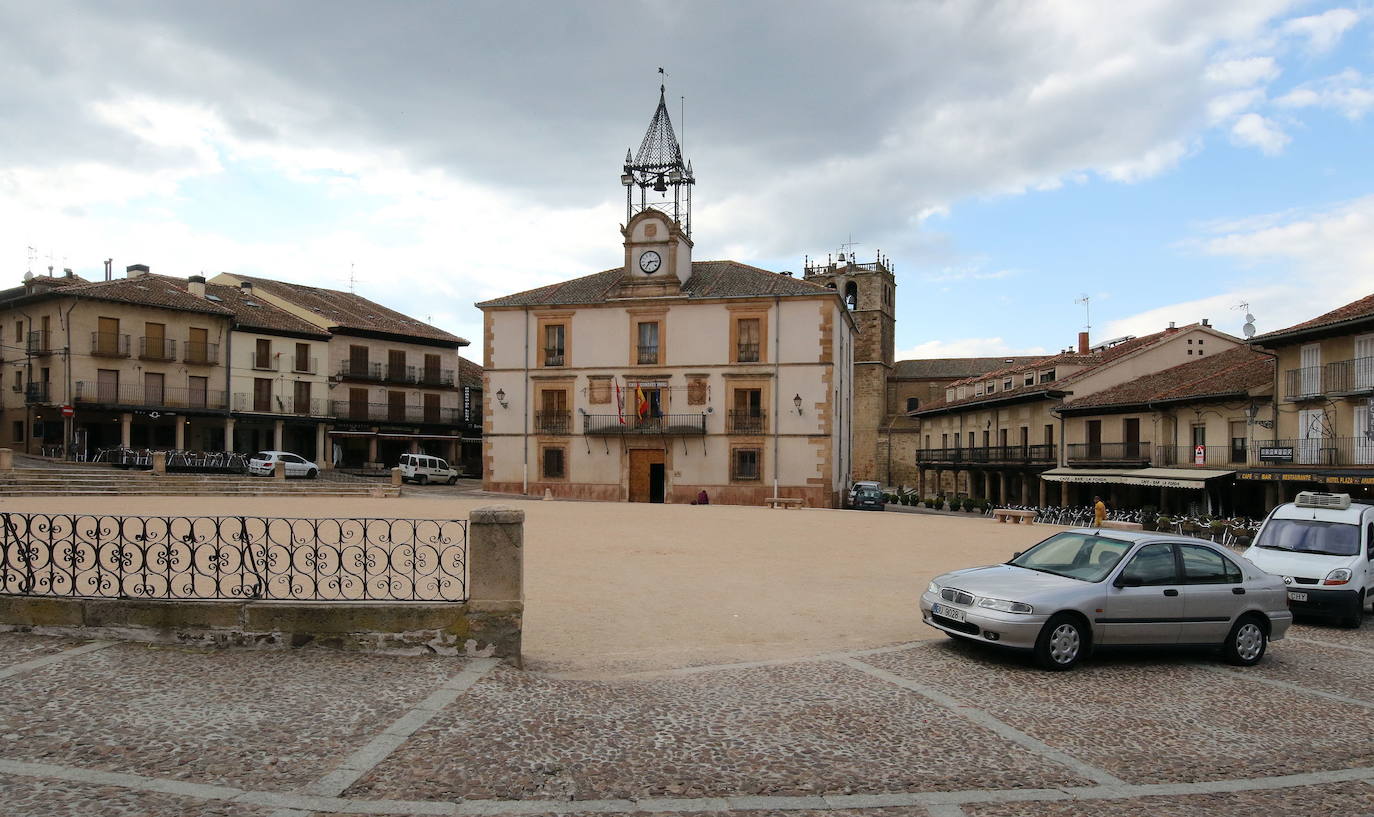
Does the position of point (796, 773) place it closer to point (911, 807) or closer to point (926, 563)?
point (911, 807)

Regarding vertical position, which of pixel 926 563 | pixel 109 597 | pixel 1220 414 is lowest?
pixel 926 563

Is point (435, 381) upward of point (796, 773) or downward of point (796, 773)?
upward

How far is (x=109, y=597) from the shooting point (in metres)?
7.64

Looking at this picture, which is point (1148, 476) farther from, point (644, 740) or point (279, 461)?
point (279, 461)

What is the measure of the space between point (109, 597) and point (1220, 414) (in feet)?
117

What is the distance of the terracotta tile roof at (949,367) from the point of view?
77.7 metres

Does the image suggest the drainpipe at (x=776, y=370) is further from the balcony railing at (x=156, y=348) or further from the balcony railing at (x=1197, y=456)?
the balcony railing at (x=156, y=348)

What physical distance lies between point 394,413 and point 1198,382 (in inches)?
1555

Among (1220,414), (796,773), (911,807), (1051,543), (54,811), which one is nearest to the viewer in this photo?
(54,811)

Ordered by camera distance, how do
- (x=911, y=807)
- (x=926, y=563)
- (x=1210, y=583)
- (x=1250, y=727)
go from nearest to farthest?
(x=911, y=807), (x=1250, y=727), (x=1210, y=583), (x=926, y=563)

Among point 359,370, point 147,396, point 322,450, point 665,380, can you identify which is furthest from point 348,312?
point 665,380

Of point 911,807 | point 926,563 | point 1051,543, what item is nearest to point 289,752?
point 911,807

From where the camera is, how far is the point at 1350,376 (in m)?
25.9

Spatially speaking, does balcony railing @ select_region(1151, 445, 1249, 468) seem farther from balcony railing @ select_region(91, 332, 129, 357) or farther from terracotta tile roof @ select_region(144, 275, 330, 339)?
balcony railing @ select_region(91, 332, 129, 357)
